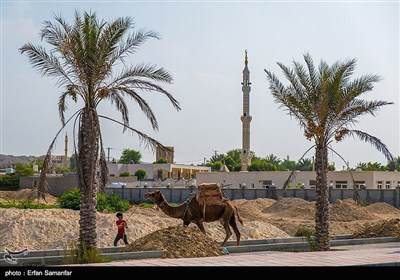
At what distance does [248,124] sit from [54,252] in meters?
76.5

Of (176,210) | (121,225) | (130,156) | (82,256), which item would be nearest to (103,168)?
(121,225)

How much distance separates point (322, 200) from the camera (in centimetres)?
2180

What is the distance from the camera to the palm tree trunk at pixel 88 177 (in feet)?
57.6

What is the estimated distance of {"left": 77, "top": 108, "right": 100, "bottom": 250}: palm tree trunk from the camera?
17562mm

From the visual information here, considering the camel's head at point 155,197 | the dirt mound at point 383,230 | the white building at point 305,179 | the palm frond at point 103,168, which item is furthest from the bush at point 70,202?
the white building at point 305,179

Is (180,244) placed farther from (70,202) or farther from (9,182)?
(9,182)

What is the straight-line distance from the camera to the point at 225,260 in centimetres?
1441

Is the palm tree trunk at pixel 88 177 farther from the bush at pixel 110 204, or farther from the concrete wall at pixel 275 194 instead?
the concrete wall at pixel 275 194

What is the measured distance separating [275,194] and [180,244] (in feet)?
122

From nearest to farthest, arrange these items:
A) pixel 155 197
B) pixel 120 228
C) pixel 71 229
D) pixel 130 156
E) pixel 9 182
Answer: pixel 120 228
pixel 155 197
pixel 71 229
pixel 9 182
pixel 130 156

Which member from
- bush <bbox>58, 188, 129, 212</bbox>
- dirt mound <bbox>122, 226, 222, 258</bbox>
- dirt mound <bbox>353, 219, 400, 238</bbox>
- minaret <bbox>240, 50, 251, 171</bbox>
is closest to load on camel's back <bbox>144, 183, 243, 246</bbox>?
dirt mound <bbox>122, 226, 222, 258</bbox>
